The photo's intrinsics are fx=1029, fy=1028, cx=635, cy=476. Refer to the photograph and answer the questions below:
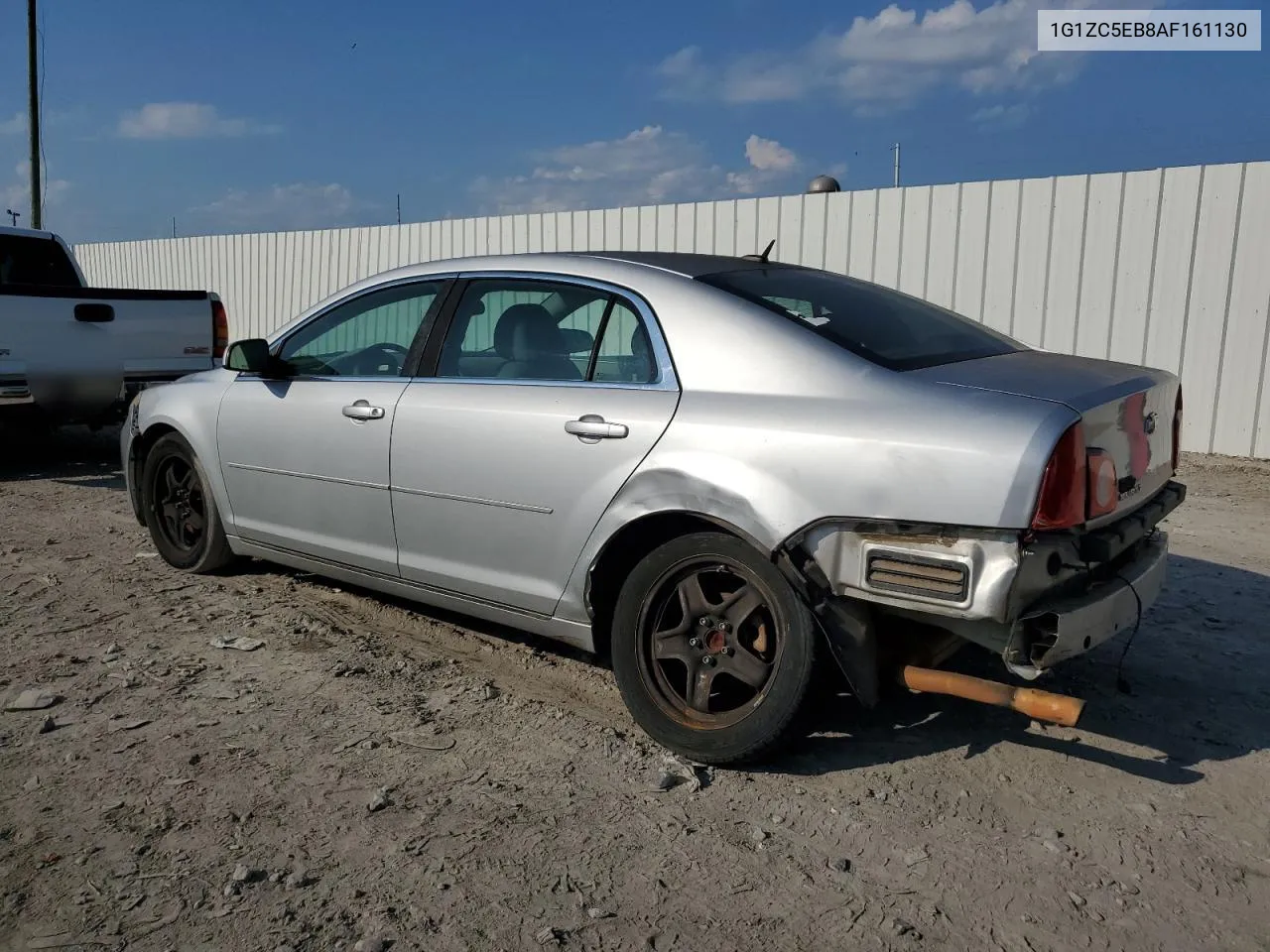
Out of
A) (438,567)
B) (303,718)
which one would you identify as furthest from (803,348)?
(303,718)

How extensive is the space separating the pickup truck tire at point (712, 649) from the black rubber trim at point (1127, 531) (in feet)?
2.57

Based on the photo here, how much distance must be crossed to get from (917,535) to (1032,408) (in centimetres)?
44

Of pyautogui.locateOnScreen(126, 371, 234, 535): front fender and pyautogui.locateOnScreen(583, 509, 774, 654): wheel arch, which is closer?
pyautogui.locateOnScreen(583, 509, 774, 654): wheel arch

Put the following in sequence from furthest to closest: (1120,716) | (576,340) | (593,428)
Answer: (576,340), (1120,716), (593,428)

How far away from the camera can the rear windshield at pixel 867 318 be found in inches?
126

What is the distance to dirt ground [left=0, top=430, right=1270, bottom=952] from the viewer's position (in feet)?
7.91

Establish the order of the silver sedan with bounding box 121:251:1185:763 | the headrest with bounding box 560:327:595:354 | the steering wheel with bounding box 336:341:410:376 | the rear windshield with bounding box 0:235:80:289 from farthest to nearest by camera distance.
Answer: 1. the rear windshield with bounding box 0:235:80:289
2. the steering wheel with bounding box 336:341:410:376
3. the headrest with bounding box 560:327:595:354
4. the silver sedan with bounding box 121:251:1185:763

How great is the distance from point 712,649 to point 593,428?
81cm

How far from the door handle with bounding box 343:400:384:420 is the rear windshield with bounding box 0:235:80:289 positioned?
652cm

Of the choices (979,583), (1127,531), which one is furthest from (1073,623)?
(1127,531)

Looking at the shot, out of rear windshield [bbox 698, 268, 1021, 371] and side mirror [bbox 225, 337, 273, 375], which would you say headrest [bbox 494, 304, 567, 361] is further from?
side mirror [bbox 225, 337, 273, 375]

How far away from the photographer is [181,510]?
529 cm

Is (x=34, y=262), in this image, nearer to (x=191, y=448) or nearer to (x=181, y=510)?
(x=181, y=510)

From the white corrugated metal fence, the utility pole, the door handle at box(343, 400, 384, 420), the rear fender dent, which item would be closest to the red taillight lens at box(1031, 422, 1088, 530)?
the rear fender dent
